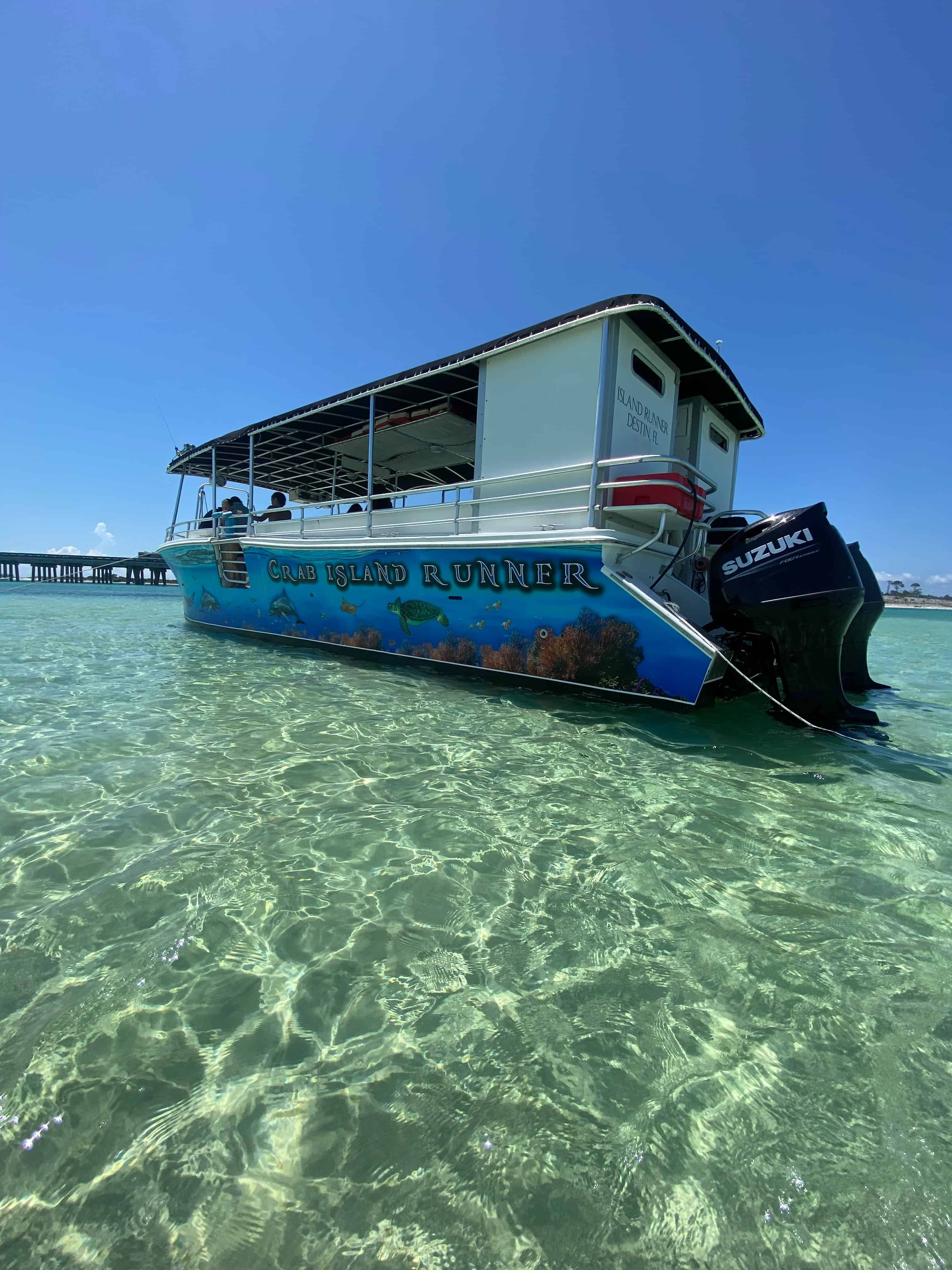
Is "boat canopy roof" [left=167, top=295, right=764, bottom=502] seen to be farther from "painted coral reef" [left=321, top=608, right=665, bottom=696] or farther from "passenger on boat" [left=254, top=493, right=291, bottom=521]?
"painted coral reef" [left=321, top=608, right=665, bottom=696]

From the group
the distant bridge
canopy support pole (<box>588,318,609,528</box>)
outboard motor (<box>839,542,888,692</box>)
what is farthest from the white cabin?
the distant bridge

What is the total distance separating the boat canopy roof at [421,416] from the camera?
6.24 metres

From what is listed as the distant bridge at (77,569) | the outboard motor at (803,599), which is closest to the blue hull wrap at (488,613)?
the outboard motor at (803,599)

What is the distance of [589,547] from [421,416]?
460 centimetres

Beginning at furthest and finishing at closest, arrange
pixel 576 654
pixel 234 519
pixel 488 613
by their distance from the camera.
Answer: pixel 234 519 → pixel 488 613 → pixel 576 654

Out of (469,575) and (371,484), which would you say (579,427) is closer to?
(469,575)

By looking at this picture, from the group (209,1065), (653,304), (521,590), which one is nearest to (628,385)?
(653,304)

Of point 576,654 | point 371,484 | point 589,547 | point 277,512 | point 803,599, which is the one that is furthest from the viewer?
point 277,512

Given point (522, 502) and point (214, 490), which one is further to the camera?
point (214, 490)

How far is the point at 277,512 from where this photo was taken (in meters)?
9.52

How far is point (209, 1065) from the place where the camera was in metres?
1.49

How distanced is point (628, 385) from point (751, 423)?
3.65 metres

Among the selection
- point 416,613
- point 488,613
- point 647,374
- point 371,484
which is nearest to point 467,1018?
point 488,613

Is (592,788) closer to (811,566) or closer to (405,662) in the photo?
(811,566)
